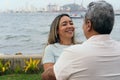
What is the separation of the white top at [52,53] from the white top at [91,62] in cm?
117

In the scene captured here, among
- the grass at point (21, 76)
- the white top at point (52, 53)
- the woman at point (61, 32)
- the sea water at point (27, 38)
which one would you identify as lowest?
the sea water at point (27, 38)

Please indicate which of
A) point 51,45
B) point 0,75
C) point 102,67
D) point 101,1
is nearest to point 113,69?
point 102,67

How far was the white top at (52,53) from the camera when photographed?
376 centimetres

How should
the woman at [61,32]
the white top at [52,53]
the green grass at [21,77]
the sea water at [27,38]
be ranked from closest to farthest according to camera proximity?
the white top at [52,53], the woman at [61,32], the green grass at [21,77], the sea water at [27,38]

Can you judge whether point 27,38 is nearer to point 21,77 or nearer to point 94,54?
point 21,77

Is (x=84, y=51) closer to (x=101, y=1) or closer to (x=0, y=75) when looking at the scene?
(x=101, y=1)

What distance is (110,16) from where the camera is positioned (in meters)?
2.56

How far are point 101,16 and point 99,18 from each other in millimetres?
18

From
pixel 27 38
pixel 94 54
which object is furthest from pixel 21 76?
pixel 27 38

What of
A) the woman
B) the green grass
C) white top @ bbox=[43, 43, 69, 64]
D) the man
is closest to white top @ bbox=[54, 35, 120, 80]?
the man

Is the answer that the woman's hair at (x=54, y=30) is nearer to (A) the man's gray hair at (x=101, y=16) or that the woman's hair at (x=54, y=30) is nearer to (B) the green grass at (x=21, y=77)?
(A) the man's gray hair at (x=101, y=16)

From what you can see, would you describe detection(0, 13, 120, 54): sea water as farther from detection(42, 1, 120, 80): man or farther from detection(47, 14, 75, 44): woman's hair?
detection(42, 1, 120, 80): man

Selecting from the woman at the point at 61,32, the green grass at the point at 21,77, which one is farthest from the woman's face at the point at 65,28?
the green grass at the point at 21,77

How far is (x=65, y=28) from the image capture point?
13.0ft
